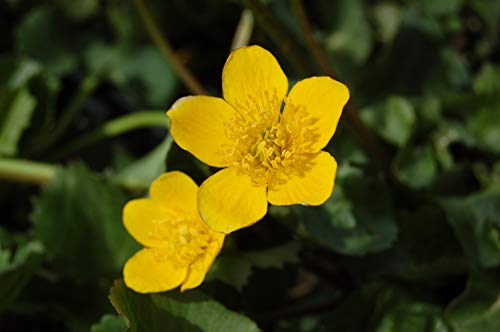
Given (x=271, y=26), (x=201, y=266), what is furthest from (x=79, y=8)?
(x=201, y=266)

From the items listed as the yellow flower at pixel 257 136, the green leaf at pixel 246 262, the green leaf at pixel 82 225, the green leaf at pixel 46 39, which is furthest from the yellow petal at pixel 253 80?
the green leaf at pixel 46 39

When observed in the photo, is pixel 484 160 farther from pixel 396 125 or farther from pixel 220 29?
pixel 220 29

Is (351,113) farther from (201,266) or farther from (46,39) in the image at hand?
(46,39)

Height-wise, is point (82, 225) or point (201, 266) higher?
point (201, 266)

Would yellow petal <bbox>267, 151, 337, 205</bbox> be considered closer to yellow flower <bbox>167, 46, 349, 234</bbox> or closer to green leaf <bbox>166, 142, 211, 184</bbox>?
yellow flower <bbox>167, 46, 349, 234</bbox>

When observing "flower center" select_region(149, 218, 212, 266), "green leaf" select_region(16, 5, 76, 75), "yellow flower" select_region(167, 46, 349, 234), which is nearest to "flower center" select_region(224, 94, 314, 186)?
"yellow flower" select_region(167, 46, 349, 234)

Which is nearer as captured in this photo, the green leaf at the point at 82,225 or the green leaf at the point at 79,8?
the green leaf at the point at 82,225

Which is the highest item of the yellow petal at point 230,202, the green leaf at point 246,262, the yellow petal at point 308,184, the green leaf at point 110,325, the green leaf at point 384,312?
the yellow petal at point 308,184

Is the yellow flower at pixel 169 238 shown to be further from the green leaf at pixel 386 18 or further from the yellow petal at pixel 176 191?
the green leaf at pixel 386 18
